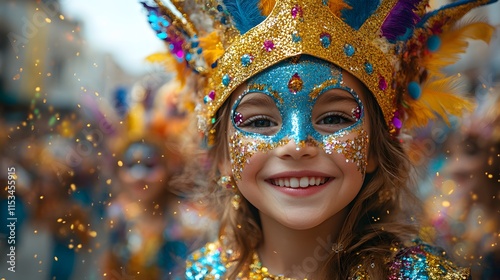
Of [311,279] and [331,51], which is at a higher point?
[331,51]

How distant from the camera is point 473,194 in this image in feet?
8.54

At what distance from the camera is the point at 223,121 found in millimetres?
2000

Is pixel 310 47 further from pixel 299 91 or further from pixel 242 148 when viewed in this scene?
pixel 242 148

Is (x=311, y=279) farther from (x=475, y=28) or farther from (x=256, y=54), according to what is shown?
(x=475, y=28)

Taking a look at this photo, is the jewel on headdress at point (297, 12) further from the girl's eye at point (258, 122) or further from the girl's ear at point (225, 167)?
the girl's ear at point (225, 167)

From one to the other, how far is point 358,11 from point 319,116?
16.0 inches

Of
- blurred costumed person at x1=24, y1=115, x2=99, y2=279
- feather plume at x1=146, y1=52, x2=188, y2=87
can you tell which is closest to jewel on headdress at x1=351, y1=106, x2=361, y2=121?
feather plume at x1=146, y1=52, x2=188, y2=87

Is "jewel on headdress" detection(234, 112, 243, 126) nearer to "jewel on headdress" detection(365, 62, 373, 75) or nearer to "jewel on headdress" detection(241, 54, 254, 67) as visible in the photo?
"jewel on headdress" detection(241, 54, 254, 67)

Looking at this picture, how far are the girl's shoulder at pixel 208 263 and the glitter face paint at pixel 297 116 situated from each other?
0.49 m

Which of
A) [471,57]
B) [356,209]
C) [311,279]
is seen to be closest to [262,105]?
[356,209]

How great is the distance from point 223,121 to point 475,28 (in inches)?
39.2

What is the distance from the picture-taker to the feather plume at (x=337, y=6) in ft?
6.12

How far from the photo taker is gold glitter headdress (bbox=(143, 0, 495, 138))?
182cm

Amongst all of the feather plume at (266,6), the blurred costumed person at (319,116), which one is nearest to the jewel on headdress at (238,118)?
the blurred costumed person at (319,116)
